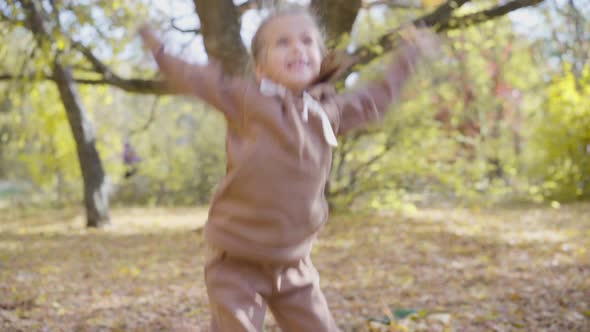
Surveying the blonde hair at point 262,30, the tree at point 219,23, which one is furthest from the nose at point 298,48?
the tree at point 219,23

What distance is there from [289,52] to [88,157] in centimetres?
719

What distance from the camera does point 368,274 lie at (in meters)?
5.18

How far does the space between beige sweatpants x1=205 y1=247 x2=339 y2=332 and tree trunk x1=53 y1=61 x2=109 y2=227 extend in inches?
271

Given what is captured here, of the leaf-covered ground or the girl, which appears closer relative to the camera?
the girl

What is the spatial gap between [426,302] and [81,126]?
6055 mm

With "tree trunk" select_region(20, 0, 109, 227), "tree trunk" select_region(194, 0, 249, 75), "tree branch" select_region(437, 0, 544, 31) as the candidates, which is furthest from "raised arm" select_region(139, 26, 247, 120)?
"tree trunk" select_region(20, 0, 109, 227)

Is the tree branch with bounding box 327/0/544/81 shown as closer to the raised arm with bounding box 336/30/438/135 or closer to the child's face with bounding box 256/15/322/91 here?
the raised arm with bounding box 336/30/438/135

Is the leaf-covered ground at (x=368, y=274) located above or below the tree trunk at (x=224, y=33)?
below

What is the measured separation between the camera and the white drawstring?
6.36 feet

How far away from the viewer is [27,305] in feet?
13.6

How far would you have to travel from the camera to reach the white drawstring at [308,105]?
6.36 feet

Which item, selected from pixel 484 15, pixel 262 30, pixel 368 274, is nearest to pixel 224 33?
pixel 484 15

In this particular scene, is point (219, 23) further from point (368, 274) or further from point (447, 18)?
point (368, 274)

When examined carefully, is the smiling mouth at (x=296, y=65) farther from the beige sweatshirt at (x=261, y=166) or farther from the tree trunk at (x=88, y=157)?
the tree trunk at (x=88, y=157)
